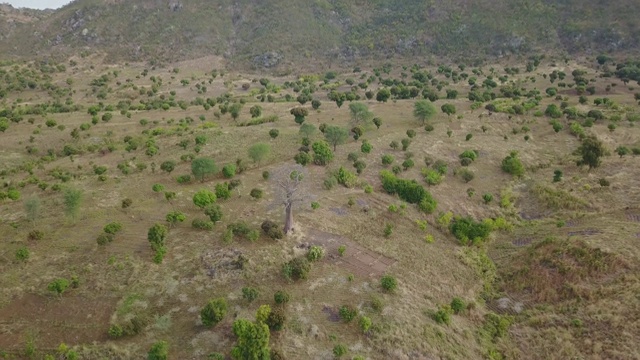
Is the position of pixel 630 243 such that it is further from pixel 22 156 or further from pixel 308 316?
pixel 22 156

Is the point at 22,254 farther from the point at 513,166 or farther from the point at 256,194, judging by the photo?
the point at 513,166

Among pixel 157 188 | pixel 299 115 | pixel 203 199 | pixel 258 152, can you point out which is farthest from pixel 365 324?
pixel 299 115

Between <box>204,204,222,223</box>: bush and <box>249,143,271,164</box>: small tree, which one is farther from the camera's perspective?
<box>249,143,271,164</box>: small tree

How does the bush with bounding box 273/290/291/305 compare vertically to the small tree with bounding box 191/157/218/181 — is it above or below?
below

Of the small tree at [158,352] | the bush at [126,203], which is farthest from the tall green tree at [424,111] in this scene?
the small tree at [158,352]

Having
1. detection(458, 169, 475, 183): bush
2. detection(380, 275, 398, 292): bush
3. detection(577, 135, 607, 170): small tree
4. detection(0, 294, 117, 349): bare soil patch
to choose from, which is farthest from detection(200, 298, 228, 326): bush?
detection(577, 135, 607, 170): small tree

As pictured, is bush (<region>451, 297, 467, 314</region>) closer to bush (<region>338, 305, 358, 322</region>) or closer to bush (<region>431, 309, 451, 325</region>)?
bush (<region>431, 309, 451, 325</region>)
